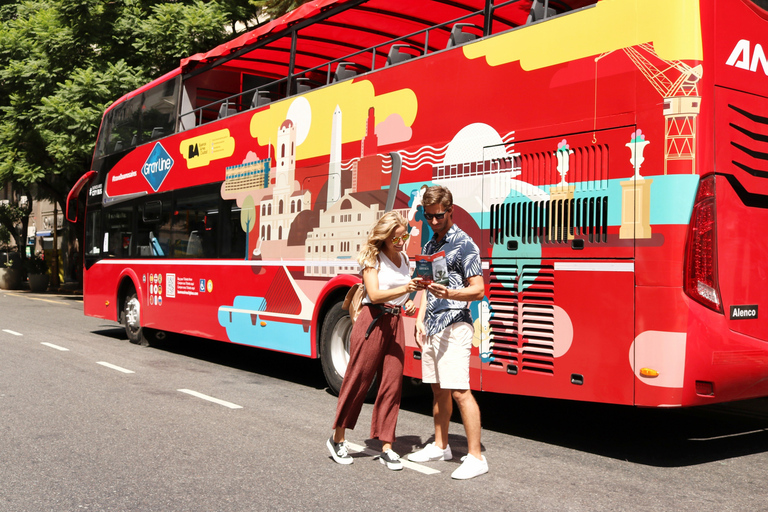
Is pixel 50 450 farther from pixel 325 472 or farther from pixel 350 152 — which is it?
pixel 350 152

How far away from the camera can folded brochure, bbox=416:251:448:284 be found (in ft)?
16.6

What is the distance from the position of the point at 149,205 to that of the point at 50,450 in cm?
703

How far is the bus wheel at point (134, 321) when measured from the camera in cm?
1290

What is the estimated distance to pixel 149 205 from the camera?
12.2 meters

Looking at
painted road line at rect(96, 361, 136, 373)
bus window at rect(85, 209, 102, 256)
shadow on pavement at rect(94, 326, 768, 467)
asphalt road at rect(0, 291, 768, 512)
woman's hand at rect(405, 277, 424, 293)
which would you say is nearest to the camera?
asphalt road at rect(0, 291, 768, 512)

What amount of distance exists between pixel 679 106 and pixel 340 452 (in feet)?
11.0

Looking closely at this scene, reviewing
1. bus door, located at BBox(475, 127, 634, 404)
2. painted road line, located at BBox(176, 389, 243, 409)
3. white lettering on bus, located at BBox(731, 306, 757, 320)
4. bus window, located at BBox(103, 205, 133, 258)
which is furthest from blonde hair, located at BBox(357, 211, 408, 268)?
bus window, located at BBox(103, 205, 133, 258)

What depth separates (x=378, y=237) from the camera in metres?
5.25

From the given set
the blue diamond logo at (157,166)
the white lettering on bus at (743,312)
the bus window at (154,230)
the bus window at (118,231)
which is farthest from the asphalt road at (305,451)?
the bus window at (118,231)

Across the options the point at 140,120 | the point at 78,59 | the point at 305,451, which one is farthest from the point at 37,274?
the point at 305,451

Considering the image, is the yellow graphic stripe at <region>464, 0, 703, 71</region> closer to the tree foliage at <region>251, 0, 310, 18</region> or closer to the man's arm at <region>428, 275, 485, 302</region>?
the man's arm at <region>428, 275, 485, 302</region>

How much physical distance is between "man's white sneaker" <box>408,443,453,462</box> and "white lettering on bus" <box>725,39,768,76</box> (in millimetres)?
3372

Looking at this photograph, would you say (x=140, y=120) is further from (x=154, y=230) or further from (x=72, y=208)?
(x=72, y=208)

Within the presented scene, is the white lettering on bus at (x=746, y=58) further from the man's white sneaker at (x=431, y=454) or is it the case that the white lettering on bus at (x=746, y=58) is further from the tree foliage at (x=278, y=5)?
the tree foliage at (x=278, y=5)
